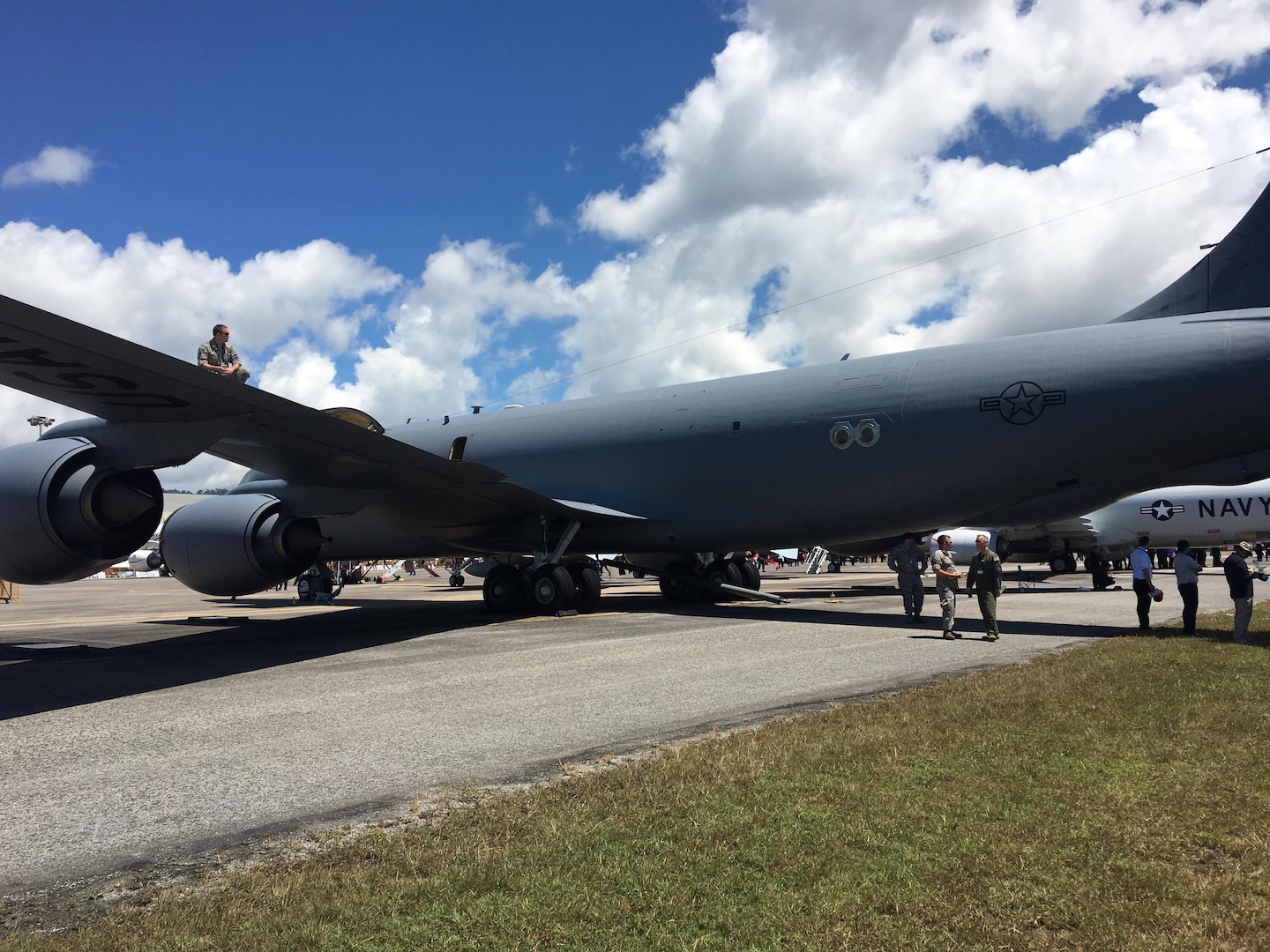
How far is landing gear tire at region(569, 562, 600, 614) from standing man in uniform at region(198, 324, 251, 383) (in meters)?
7.06

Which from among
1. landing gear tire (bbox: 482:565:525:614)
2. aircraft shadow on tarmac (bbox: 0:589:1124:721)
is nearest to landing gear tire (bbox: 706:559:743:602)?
aircraft shadow on tarmac (bbox: 0:589:1124:721)

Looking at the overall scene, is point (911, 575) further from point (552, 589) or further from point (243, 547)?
point (243, 547)

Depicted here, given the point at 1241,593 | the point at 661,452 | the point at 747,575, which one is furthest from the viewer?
the point at 747,575

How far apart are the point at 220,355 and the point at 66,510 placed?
114 inches

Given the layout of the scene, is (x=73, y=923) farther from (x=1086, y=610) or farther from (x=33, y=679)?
(x=1086, y=610)

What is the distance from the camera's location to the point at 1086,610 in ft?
53.3

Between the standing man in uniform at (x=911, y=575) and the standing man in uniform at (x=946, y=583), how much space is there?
0.88 m

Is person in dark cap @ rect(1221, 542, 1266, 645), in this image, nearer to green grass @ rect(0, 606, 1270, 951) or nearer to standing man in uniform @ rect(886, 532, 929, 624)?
standing man in uniform @ rect(886, 532, 929, 624)

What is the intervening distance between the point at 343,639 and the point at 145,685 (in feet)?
13.4

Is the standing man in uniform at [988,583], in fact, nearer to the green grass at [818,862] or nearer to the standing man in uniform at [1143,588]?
the standing man in uniform at [1143,588]

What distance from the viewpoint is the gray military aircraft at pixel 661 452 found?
9.31m

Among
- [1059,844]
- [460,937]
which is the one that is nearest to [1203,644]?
[1059,844]

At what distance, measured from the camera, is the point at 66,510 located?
365 inches

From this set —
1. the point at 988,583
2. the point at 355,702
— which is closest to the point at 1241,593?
the point at 988,583
